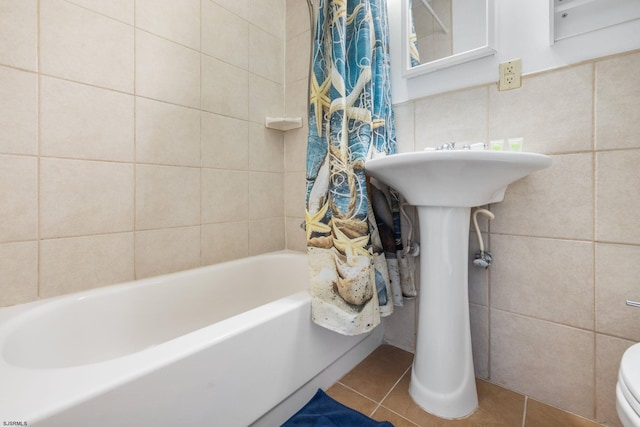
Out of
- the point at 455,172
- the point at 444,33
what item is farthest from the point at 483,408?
the point at 444,33

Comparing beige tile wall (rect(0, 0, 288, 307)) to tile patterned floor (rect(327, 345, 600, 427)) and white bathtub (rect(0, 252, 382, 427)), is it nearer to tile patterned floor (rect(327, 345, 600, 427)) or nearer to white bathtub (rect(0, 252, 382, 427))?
white bathtub (rect(0, 252, 382, 427))

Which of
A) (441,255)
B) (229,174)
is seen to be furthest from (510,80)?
(229,174)

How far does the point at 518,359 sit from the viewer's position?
102 centimetres

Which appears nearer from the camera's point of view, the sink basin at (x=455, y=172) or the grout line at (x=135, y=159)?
the sink basin at (x=455, y=172)

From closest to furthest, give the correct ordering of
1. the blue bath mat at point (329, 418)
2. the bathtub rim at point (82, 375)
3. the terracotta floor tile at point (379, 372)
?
the bathtub rim at point (82, 375)
the blue bath mat at point (329, 418)
the terracotta floor tile at point (379, 372)

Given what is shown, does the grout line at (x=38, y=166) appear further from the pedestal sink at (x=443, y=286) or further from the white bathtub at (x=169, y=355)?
the pedestal sink at (x=443, y=286)

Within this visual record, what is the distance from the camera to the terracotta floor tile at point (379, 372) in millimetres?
1064

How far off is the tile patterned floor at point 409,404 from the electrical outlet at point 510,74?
1129 millimetres

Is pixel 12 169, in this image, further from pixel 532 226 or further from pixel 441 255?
pixel 532 226

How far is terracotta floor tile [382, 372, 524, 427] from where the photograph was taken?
0.90m

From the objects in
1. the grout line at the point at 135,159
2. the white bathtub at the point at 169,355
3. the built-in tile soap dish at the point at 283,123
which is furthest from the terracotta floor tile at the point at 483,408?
the built-in tile soap dish at the point at 283,123

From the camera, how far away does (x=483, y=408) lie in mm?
954

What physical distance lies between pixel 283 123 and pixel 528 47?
1.15m

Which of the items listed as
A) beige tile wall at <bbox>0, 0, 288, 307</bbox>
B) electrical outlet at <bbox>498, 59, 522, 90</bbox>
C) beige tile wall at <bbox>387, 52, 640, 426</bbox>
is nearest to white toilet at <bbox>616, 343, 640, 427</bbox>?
beige tile wall at <bbox>387, 52, 640, 426</bbox>
